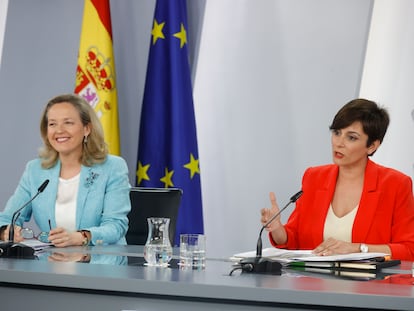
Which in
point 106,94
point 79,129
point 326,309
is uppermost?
point 106,94

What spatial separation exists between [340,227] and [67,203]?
124 cm

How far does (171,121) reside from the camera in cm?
477

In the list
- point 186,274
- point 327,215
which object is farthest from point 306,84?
point 186,274

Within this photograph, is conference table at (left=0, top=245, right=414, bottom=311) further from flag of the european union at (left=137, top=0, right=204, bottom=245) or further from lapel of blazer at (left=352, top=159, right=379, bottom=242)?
flag of the european union at (left=137, top=0, right=204, bottom=245)

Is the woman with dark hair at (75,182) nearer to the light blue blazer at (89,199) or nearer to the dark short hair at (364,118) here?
the light blue blazer at (89,199)

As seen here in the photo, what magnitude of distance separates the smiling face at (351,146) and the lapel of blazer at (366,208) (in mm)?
101

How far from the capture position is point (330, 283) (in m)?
2.06

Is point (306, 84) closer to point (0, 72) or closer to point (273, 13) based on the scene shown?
point (273, 13)

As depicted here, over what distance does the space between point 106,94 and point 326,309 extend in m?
3.19

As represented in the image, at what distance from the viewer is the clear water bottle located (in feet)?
7.93

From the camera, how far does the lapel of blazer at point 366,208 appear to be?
322 cm

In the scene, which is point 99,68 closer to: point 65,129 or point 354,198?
point 65,129

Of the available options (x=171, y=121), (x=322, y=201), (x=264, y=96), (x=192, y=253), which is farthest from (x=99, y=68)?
(x=192, y=253)

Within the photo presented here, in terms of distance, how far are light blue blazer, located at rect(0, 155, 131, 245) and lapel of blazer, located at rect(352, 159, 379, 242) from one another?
104cm
